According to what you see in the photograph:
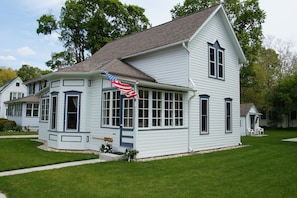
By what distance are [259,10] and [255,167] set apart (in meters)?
25.1

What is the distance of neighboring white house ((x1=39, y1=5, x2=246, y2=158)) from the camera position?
415 inches

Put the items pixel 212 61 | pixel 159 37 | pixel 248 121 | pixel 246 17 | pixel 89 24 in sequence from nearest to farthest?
pixel 212 61, pixel 159 37, pixel 248 121, pixel 246 17, pixel 89 24

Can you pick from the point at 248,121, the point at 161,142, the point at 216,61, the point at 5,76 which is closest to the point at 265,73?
the point at 248,121

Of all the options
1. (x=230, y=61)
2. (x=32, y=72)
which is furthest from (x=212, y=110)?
(x=32, y=72)

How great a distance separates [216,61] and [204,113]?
3015 mm

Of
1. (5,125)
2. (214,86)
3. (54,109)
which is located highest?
(214,86)

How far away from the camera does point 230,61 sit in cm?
1543

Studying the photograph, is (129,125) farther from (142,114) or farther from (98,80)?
(98,80)

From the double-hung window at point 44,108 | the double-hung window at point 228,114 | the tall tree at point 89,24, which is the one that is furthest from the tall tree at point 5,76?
the double-hung window at point 228,114

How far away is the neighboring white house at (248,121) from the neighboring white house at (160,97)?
11.9m

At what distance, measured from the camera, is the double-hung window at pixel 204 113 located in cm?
1301

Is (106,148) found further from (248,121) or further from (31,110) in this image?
(248,121)

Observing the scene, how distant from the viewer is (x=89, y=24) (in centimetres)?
3083

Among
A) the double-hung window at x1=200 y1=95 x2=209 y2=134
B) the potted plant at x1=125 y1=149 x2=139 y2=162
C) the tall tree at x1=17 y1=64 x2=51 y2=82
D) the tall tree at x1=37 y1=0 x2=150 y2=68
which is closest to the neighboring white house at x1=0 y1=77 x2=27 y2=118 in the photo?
the tall tree at x1=37 y1=0 x2=150 y2=68
